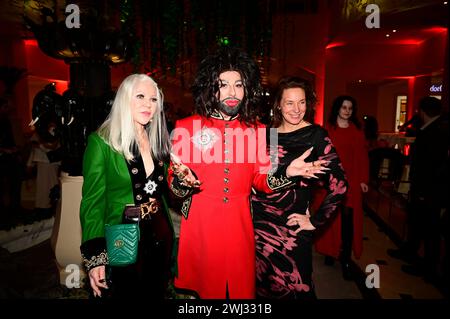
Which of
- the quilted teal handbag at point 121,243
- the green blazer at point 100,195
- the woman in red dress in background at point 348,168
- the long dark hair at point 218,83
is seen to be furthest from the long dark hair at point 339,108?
the quilted teal handbag at point 121,243

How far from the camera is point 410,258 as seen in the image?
396 centimetres

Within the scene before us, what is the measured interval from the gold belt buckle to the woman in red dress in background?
251 cm

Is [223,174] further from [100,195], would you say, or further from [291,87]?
[291,87]

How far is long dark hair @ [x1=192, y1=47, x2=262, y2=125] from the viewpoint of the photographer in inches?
77.0

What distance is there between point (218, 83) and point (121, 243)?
1066mm

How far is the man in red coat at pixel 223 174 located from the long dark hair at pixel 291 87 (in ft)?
1.21

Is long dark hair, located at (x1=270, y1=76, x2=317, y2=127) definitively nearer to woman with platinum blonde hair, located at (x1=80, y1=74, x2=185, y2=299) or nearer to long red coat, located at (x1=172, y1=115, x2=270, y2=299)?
long red coat, located at (x1=172, y1=115, x2=270, y2=299)

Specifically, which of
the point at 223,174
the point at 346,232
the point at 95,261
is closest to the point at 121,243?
the point at 95,261

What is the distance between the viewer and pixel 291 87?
232 centimetres

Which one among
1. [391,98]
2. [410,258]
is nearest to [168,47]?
[410,258]

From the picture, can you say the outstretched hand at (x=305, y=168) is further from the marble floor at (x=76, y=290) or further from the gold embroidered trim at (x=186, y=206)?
the marble floor at (x=76, y=290)

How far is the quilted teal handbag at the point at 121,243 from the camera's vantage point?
63.7 inches

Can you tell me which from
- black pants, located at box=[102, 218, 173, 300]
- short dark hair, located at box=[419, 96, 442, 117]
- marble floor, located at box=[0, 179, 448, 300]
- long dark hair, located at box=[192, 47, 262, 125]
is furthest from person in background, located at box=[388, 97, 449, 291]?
black pants, located at box=[102, 218, 173, 300]
